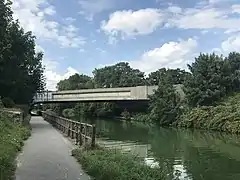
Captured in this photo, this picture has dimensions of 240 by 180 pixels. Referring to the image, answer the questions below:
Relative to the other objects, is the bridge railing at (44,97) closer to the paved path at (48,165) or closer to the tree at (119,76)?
the tree at (119,76)

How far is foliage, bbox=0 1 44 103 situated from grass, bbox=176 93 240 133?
64.6 ft

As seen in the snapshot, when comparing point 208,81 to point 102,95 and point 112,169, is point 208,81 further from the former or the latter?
point 112,169

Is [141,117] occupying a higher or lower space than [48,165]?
lower

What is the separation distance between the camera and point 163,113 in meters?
54.8

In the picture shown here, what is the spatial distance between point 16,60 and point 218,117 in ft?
74.4

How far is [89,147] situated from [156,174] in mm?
4469

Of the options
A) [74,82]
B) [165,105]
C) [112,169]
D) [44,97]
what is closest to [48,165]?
[112,169]

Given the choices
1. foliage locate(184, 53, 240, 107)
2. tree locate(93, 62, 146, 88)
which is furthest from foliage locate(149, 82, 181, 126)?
tree locate(93, 62, 146, 88)

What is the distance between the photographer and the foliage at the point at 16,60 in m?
34.9

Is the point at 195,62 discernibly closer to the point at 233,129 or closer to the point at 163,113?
the point at 163,113

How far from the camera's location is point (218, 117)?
4400 cm

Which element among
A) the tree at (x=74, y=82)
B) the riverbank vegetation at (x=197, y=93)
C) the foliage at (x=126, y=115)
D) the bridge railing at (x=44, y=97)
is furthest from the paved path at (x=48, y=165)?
the tree at (x=74, y=82)

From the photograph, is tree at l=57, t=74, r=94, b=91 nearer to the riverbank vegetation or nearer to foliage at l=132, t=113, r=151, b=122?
foliage at l=132, t=113, r=151, b=122

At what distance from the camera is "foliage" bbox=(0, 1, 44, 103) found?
34906 millimetres
